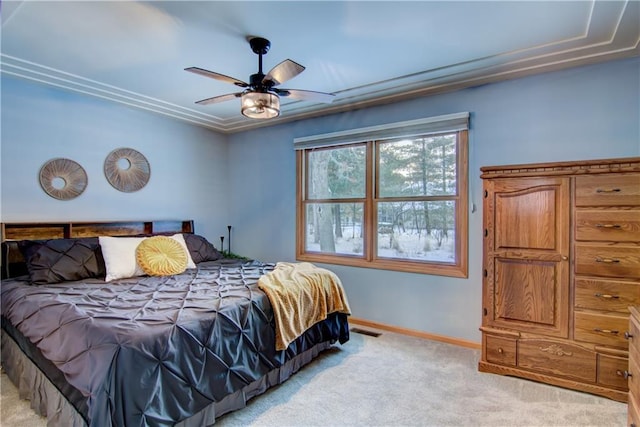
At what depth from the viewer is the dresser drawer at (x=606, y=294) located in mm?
2305

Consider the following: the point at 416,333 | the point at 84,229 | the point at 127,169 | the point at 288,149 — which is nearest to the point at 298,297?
the point at 416,333

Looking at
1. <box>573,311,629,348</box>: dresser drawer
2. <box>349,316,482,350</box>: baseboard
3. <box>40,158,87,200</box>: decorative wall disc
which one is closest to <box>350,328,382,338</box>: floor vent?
<box>349,316,482,350</box>: baseboard

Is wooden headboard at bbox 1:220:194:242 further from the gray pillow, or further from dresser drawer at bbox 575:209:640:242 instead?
dresser drawer at bbox 575:209:640:242

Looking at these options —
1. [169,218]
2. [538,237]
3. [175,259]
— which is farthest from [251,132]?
[538,237]

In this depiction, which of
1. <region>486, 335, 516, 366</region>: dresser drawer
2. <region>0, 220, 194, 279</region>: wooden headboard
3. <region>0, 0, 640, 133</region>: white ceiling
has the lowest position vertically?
<region>486, 335, 516, 366</region>: dresser drawer

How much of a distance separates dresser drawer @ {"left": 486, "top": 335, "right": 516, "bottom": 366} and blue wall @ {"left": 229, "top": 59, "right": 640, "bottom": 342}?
506mm

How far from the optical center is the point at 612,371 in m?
2.35

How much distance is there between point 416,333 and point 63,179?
3910mm

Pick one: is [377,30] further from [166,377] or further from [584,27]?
[166,377]

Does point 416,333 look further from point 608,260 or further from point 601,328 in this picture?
point 608,260

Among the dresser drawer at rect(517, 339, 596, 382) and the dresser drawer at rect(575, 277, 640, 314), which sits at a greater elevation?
the dresser drawer at rect(575, 277, 640, 314)

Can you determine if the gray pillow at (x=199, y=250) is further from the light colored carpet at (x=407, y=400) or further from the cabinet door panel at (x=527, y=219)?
the cabinet door panel at (x=527, y=219)

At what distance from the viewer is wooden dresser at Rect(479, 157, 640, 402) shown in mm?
2338

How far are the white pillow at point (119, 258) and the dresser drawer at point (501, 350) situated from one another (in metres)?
3.05
